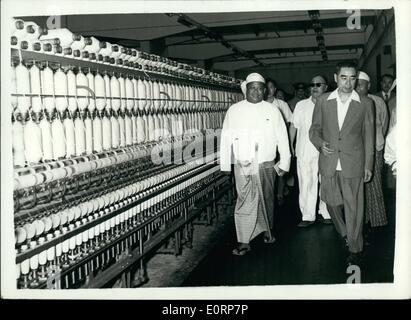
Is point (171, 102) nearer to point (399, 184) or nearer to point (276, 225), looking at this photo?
point (276, 225)

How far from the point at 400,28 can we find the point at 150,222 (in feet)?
8.52

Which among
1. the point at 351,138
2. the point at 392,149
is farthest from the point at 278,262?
the point at 392,149

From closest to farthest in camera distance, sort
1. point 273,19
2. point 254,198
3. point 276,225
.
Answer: point 254,198 → point 276,225 → point 273,19

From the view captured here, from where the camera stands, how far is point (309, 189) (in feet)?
19.0

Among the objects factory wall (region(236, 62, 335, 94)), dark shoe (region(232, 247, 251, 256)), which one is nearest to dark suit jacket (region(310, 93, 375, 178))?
dark shoe (region(232, 247, 251, 256))

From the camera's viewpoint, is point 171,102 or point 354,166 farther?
point 171,102

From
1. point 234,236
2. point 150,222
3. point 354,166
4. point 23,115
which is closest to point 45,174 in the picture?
point 23,115

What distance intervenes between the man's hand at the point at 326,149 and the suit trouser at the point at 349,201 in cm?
19

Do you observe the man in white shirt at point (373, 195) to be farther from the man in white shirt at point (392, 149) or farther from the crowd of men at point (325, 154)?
the man in white shirt at point (392, 149)

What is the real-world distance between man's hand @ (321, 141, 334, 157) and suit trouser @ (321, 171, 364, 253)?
19 cm

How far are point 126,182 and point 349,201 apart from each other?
1.97 m

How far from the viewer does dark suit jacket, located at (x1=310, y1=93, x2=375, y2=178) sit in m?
4.05

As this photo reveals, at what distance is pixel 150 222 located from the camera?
4230mm

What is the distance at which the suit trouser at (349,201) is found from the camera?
161 inches
